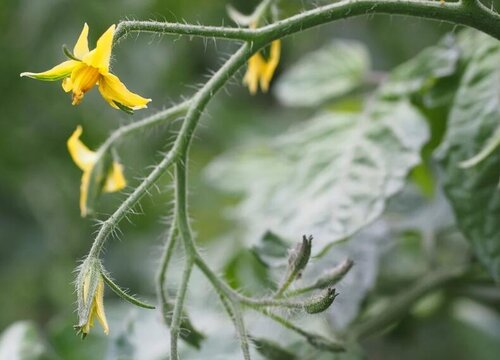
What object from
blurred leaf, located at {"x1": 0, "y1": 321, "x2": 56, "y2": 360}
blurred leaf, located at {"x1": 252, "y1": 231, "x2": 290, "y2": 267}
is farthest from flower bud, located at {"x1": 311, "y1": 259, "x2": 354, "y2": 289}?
blurred leaf, located at {"x1": 0, "y1": 321, "x2": 56, "y2": 360}

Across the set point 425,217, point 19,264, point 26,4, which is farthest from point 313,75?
point 19,264

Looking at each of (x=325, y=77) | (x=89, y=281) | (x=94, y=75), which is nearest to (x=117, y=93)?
(x=94, y=75)

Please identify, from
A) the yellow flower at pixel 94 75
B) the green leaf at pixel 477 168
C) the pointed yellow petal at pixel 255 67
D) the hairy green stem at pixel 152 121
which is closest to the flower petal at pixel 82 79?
the yellow flower at pixel 94 75

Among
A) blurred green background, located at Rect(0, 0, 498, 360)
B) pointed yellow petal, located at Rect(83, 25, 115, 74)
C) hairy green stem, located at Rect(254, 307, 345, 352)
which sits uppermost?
pointed yellow petal, located at Rect(83, 25, 115, 74)

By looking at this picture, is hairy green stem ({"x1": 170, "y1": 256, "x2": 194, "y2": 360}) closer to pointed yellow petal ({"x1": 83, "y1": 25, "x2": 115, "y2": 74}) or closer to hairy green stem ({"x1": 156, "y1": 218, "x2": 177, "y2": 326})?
hairy green stem ({"x1": 156, "y1": 218, "x2": 177, "y2": 326})

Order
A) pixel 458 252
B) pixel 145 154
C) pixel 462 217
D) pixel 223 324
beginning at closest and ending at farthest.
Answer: pixel 462 217 → pixel 223 324 → pixel 458 252 → pixel 145 154

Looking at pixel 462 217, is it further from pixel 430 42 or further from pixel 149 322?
pixel 430 42

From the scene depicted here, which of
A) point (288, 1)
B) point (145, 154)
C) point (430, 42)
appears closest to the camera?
point (288, 1)
